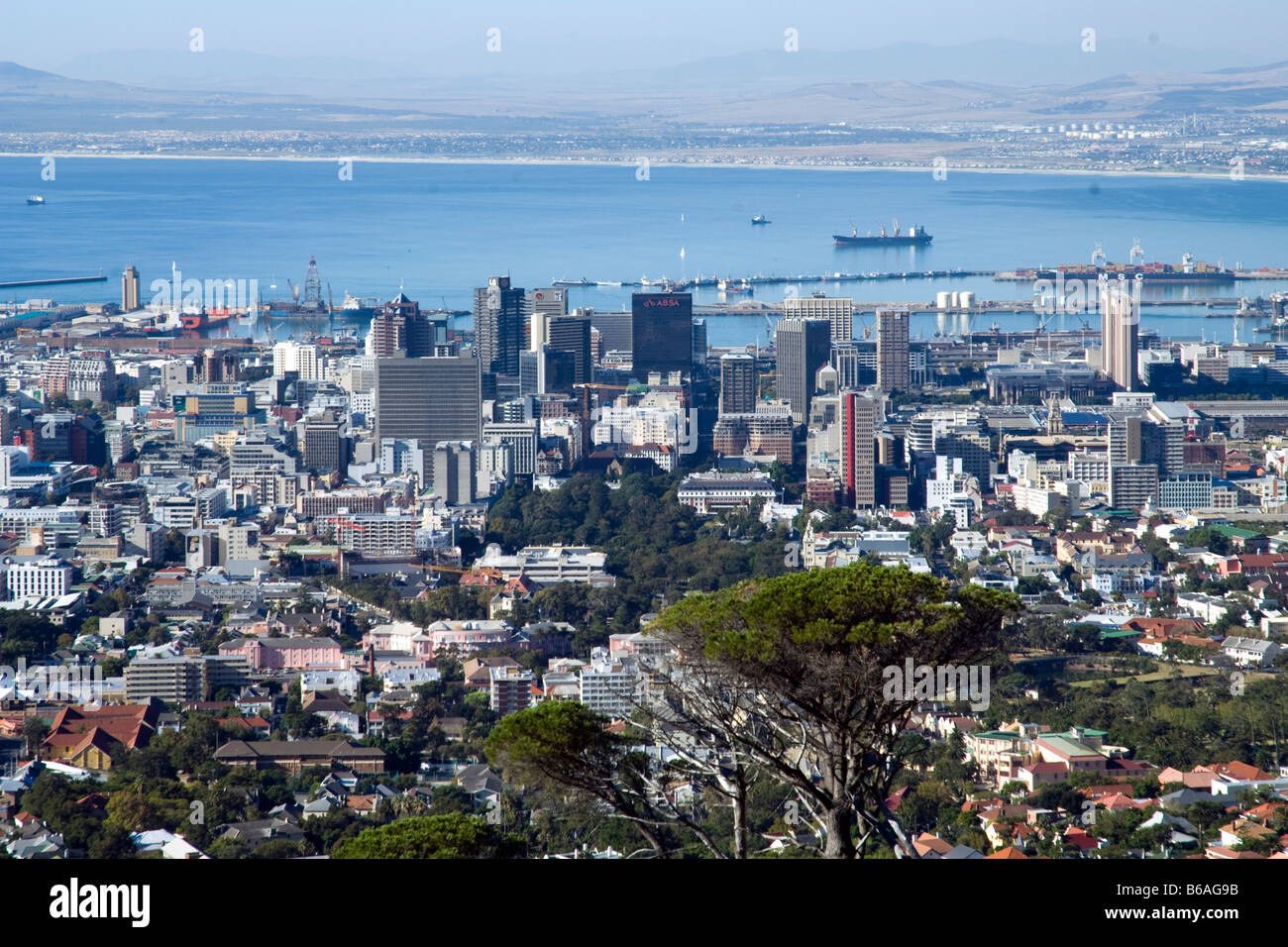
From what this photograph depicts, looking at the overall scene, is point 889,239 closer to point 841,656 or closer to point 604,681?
point 604,681

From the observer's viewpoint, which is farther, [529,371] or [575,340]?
[575,340]

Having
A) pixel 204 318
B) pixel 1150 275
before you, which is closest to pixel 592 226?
pixel 1150 275

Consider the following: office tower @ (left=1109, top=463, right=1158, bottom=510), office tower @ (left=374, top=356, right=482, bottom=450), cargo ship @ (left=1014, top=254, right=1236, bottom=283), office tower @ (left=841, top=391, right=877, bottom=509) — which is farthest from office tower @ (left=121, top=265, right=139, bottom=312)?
office tower @ (left=1109, top=463, right=1158, bottom=510)

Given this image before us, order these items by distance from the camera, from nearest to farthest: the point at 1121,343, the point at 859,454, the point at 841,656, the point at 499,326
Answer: the point at 841,656
the point at 859,454
the point at 1121,343
the point at 499,326

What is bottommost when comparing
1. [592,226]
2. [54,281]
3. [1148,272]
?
[1148,272]

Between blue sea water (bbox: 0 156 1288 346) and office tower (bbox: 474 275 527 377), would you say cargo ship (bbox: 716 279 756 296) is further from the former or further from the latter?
office tower (bbox: 474 275 527 377)

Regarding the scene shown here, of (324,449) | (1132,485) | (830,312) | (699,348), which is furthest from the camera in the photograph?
(830,312)
